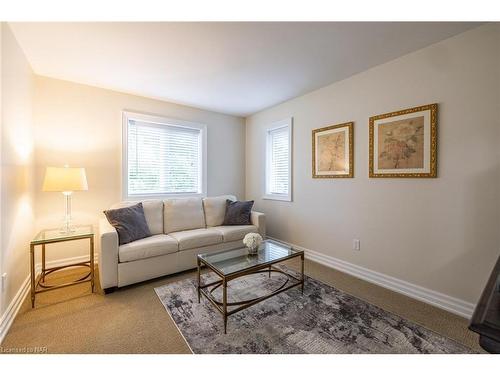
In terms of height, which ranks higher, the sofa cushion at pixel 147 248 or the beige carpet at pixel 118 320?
the sofa cushion at pixel 147 248

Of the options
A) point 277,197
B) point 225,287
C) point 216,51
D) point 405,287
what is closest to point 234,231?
point 277,197

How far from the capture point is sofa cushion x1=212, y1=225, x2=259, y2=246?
10.1 feet

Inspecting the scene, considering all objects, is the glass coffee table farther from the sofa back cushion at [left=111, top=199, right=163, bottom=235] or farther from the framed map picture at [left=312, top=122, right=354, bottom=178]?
the framed map picture at [left=312, top=122, right=354, bottom=178]

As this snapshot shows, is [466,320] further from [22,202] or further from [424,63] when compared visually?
[22,202]

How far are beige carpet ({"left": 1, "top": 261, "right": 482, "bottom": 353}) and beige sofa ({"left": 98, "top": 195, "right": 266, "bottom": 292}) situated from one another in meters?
0.21

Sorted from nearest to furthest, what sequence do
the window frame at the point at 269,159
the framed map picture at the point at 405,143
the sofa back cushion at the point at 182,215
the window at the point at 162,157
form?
the framed map picture at the point at 405,143
the sofa back cushion at the point at 182,215
the window at the point at 162,157
the window frame at the point at 269,159

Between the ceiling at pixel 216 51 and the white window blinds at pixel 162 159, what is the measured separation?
0.68 meters

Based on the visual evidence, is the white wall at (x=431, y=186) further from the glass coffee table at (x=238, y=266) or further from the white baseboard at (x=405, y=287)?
the glass coffee table at (x=238, y=266)

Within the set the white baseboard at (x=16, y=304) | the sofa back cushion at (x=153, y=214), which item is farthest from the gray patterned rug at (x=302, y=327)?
the white baseboard at (x=16, y=304)

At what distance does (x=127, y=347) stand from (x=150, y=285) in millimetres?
974

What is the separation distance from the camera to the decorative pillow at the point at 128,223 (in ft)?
8.14

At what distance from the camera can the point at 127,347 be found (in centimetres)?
154

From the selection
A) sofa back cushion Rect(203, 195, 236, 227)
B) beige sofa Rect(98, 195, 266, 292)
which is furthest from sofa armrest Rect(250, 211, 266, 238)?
sofa back cushion Rect(203, 195, 236, 227)

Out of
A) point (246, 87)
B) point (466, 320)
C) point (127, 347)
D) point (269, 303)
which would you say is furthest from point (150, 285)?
point (466, 320)
